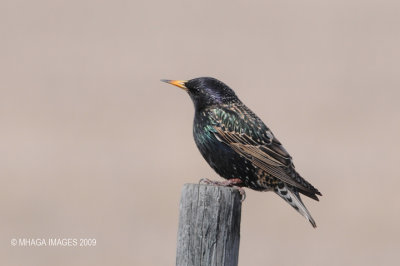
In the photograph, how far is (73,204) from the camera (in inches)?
525

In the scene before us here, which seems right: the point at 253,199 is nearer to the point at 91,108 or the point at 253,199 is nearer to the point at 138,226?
the point at 138,226

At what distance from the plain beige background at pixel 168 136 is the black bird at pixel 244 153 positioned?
4.57m

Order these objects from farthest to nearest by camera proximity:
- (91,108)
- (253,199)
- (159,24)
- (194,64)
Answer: (159,24)
(194,64)
(91,108)
(253,199)

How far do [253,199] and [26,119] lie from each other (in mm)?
6505

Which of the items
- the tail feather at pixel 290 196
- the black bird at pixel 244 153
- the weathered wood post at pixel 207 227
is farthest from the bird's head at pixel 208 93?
the weathered wood post at pixel 207 227

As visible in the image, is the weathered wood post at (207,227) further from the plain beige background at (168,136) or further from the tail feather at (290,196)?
the plain beige background at (168,136)

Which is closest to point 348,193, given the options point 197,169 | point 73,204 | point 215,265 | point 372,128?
point 197,169

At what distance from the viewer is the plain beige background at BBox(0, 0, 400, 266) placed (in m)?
12.4

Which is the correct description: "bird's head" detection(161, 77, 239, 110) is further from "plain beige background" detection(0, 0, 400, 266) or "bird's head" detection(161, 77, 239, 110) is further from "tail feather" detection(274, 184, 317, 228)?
"plain beige background" detection(0, 0, 400, 266)

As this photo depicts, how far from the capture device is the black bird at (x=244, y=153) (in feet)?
22.1

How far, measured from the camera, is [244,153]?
269 inches

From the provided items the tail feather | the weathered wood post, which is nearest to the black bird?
the tail feather

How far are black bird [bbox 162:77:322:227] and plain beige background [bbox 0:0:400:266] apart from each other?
4.57 m

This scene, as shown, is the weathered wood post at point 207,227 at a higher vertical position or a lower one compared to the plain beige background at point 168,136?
lower
